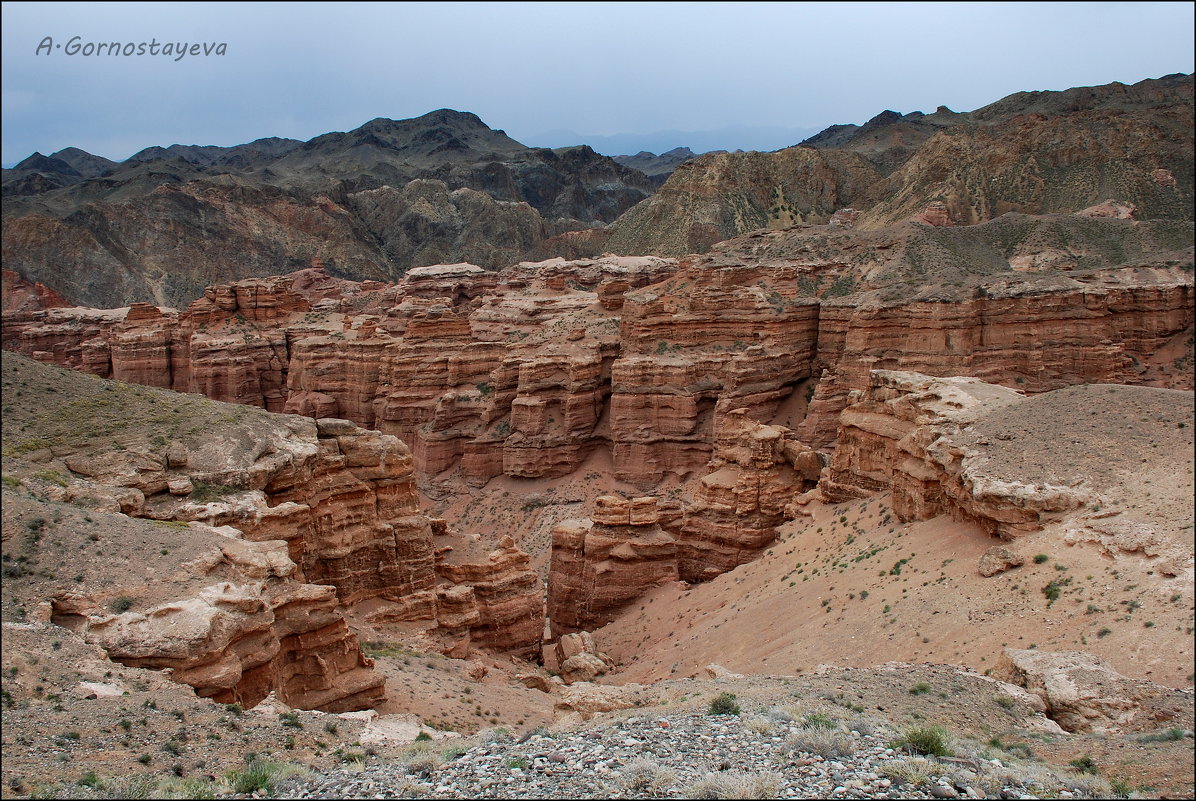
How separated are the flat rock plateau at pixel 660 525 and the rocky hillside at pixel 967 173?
2.95ft

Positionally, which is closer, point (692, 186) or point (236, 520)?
point (236, 520)

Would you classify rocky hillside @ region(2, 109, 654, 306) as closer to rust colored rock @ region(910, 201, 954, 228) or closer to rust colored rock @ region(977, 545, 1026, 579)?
rust colored rock @ region(910, 201, 954, 228)

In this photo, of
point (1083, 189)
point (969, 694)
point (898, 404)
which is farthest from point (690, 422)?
point (1083, 189)

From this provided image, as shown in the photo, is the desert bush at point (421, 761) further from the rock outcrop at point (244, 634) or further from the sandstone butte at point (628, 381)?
the sandstone butte at point (628, 381)

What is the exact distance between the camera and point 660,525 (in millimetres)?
31703

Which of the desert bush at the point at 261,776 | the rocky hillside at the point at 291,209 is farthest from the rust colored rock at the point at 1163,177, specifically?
the rocky hillside at the point at 291,209

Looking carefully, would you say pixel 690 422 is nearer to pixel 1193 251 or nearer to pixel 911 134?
pixel 1193 251

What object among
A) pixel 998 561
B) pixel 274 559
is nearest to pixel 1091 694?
pixel 998 561

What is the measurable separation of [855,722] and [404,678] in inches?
472

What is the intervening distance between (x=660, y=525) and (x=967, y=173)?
61.3 meters

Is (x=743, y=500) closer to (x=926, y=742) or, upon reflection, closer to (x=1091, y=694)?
(x=1091, y=694)

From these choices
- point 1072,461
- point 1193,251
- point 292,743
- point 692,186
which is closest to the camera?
point 292,743

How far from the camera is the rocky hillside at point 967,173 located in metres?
56.4

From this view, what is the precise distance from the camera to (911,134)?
4712 inches
